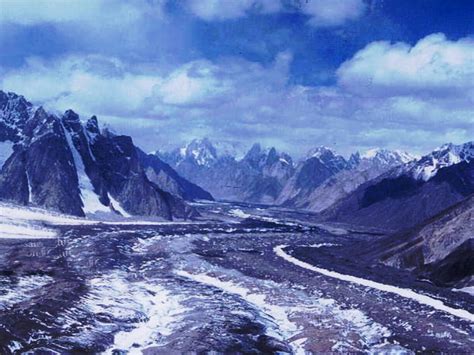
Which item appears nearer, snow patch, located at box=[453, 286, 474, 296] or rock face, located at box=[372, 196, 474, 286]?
snow patch, located at box=[453, 286, 474, 296]

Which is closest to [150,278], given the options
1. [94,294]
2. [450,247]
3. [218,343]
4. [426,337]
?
[94,294]

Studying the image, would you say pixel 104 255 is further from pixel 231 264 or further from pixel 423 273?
pixel 423 273

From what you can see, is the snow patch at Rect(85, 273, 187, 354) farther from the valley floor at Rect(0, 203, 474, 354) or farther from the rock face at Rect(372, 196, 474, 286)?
the rock face at Rect(372, 196, 474, 286)

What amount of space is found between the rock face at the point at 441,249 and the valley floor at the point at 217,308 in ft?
29.6

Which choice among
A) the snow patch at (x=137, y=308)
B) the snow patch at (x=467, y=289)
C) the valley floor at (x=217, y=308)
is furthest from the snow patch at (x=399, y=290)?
the snow patch at (x=137, y=308)

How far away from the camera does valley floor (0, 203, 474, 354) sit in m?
80.1

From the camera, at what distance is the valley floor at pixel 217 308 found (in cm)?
8006

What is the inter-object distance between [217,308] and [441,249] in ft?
259

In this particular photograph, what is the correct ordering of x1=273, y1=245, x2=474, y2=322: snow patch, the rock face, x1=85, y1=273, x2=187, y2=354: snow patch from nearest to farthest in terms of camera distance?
x1=85, y1=273, x2=187, y2=354: snow patch, x1=273, y1=245, x2=474, y2=322: snow patch, the rock face

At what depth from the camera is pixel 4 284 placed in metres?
106

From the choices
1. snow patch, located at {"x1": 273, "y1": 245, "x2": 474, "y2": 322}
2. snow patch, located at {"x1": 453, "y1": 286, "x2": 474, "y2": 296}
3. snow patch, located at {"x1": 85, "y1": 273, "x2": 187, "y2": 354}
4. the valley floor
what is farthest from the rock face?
snow patch, located at {"x1": 85, "y1": 273, "x2": 187, "y2": 354}

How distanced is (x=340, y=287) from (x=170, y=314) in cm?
4141

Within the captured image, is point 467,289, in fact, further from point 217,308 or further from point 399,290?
point 217,308

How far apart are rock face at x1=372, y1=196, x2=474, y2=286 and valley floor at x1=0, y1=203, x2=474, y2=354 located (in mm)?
9035
